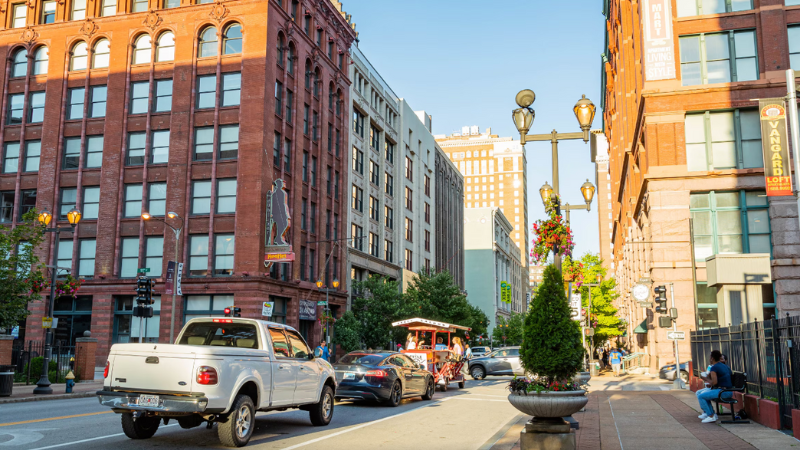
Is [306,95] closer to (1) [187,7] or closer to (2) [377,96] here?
(1) [187,7]

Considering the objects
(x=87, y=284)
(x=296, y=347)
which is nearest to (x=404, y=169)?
(x=87, y=284)

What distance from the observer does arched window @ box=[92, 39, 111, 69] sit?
43750 mm

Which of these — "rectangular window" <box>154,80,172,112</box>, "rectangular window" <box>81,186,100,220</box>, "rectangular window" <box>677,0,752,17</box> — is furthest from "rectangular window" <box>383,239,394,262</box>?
"rectangular window" <box>677,0,752,17</box>

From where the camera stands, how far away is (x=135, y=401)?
9.98 m

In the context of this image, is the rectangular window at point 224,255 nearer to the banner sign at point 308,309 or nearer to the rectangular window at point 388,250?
the banner sign at point 308,309

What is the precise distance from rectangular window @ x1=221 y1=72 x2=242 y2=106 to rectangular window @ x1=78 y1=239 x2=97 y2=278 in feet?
39.1

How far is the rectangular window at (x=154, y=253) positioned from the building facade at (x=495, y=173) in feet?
479

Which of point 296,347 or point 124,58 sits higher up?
point 124,58

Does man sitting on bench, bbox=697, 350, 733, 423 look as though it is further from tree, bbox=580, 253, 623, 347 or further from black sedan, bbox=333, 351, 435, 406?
tree, bbox=580, 253, 623, 347

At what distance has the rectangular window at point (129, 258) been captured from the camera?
40.8 metres

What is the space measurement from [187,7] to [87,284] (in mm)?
18114

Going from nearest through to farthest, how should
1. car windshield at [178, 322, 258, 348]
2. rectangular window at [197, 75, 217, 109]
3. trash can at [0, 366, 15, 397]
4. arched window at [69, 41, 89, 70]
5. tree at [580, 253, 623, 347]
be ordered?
1. car windshield at [178, 322, 258, 348]
2. trash can at [0, 366, 15, 397]
3. rectangular window at [197, 75, 217, 109]
4. arched window at [69, 41, 89, 70]
5. tree at [580, 253, 623, 347]

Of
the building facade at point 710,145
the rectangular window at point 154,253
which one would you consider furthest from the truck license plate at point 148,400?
the rectangular window at point 154,253

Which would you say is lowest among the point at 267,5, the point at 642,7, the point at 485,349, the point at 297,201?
the point at 485,349
